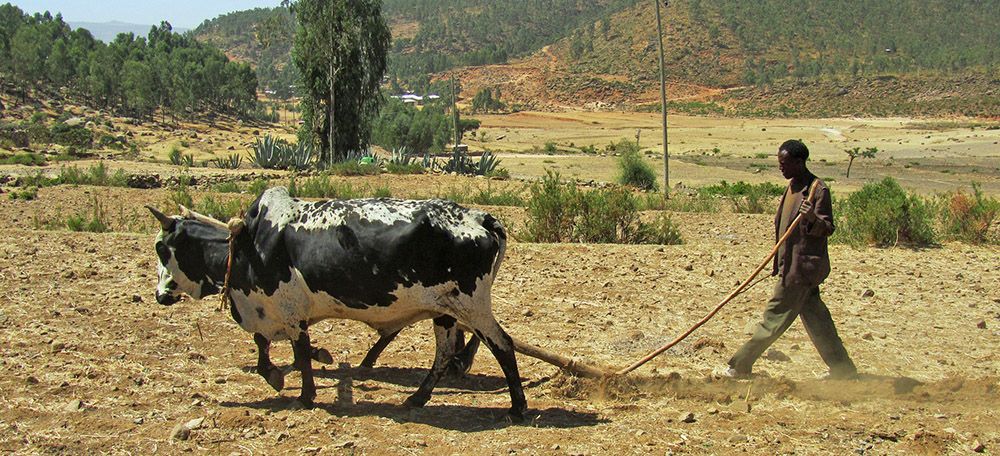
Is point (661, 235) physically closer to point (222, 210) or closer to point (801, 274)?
point (801, 274)

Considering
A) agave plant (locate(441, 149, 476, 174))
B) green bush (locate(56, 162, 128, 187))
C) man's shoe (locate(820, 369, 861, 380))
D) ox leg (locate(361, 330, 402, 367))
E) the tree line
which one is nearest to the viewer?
man's shoe (locate(820, 369, 861, 380))

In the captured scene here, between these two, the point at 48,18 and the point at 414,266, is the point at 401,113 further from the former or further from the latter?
the point at 48,18

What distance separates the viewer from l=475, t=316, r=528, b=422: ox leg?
565 centimetres

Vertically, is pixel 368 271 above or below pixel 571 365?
above

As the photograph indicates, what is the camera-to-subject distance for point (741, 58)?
352ft

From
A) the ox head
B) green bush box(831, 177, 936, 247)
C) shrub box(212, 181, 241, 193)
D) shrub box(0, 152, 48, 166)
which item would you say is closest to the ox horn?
the ox head

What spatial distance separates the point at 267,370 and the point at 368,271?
110 centimetres

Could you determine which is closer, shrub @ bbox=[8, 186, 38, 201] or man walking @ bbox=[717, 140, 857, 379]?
man walking @ bbox=[717, 140, 857, 379]

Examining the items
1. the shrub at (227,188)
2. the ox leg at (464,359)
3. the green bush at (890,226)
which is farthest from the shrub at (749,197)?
the ox leg at (464,359)

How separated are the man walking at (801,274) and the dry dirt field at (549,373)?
0.64ft

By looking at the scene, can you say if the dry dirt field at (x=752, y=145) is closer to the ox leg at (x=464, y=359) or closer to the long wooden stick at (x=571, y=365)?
the ox leg at (x=464, y=359)

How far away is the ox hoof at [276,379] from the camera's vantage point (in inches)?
235

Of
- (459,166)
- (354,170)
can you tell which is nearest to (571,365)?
(354,170)

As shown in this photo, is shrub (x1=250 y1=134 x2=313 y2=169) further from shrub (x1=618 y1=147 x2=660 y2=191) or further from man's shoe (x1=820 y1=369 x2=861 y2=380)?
man's shoe (x1=820 y1=369 x2=861 y2=380)
